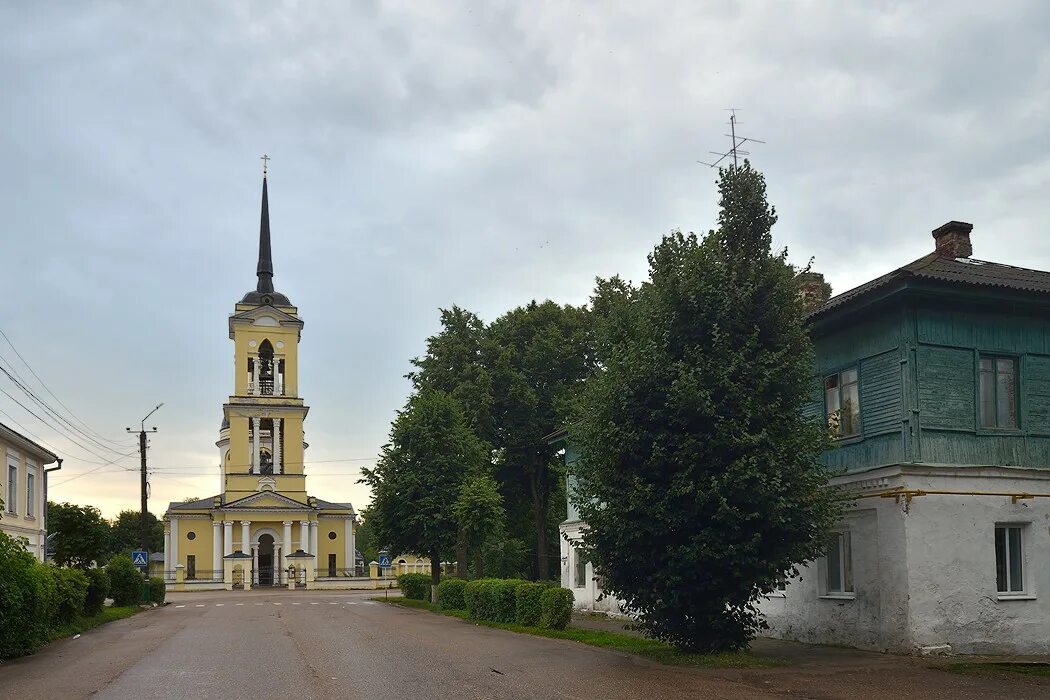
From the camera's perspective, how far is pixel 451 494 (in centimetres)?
3728

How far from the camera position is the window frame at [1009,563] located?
17.2 metres

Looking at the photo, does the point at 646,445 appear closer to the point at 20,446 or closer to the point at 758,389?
the point at 758,389

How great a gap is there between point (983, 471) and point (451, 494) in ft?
74.8

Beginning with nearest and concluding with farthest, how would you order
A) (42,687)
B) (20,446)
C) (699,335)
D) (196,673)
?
1. (42,687)
2. (196,673)
3. (699,335)
4. (20,446)

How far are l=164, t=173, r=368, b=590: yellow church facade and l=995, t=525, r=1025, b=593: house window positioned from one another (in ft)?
193

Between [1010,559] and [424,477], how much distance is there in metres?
23.3

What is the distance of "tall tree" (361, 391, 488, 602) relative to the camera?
37.2 meters

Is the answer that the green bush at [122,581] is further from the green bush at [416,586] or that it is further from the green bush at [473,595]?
the green bush at [473,595]

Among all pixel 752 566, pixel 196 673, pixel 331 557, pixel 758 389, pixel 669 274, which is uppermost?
pixel 669 274

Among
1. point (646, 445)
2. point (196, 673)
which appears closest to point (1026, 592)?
point (646, 445)

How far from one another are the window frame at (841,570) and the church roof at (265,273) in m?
60.6

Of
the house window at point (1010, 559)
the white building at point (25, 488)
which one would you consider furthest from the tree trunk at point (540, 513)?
the house window at point (1010, 559)

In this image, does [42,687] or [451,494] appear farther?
[451,494]

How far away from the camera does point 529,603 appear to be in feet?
78.3
